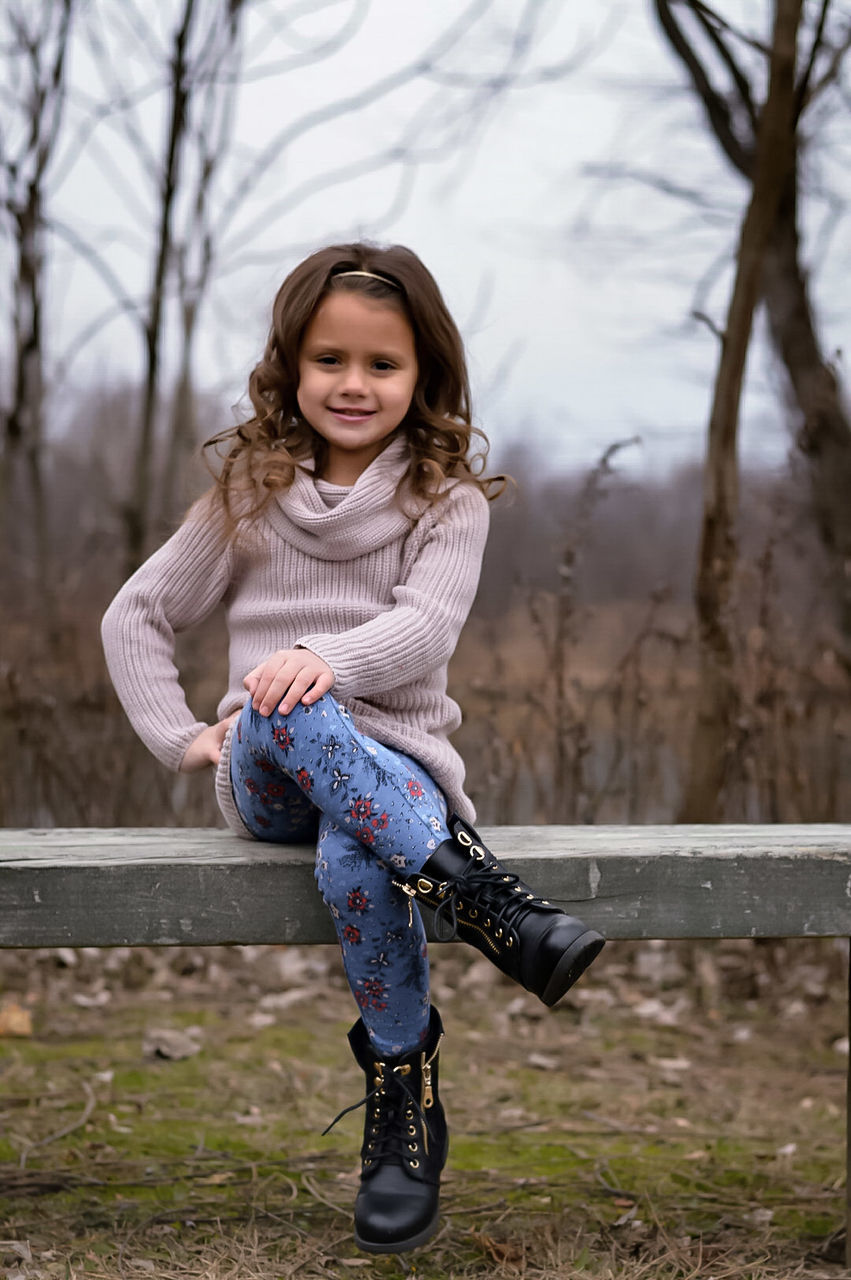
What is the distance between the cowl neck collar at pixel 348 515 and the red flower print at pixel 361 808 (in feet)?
1.62

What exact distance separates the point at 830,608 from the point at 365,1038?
7.11 ft

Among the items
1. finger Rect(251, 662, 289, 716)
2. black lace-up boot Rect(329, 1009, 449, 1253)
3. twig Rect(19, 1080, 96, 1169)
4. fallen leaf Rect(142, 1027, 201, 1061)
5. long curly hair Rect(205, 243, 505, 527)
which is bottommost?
fallen leaf Rect(142, 1027, 201, 1061)

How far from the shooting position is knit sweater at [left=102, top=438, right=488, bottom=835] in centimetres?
210

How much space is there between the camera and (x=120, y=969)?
3.56 meters

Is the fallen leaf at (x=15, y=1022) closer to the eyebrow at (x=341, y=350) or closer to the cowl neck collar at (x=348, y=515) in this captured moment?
the cowl neck collar at (x=348, y=515)

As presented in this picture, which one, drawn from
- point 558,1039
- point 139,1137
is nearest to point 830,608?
point 558,1039

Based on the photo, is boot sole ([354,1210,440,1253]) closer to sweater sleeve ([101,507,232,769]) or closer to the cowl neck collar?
sweater sleeve ([101,507,232,769])

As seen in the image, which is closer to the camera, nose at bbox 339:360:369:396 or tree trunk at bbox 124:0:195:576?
nose at bbox 339:360:369:396

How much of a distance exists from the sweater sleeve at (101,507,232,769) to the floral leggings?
26 centimetres

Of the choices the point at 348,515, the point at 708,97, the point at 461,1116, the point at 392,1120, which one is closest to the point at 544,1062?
the point at 461,1116

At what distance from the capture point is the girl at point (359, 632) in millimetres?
1842

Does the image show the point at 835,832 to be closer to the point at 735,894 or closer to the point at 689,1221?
the point at 735,894

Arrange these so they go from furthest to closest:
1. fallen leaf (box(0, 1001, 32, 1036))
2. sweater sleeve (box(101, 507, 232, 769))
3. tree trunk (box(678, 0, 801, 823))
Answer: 1. tree trunk (box(678, 0, 801, 823))
2. fallen leaf (box(0, 1001, 32, 1036))
3. sweater sleeve (box(101, 507, 232, 769))

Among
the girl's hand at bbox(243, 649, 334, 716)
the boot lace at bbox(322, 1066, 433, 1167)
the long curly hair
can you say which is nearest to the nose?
the long curly hair
